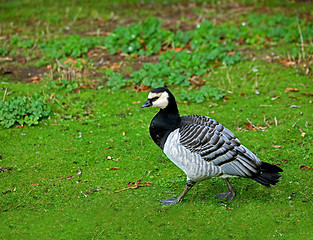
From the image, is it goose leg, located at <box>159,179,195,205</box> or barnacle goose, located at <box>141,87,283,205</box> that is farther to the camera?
goose leg, located at <box>159,179,195,205</box>

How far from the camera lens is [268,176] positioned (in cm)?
514

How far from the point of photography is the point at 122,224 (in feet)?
16.5

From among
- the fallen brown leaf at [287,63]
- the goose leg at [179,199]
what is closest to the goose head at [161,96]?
the goose leg at [179,199]

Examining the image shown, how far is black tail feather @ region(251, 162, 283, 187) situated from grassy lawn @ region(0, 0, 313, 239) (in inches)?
15.4

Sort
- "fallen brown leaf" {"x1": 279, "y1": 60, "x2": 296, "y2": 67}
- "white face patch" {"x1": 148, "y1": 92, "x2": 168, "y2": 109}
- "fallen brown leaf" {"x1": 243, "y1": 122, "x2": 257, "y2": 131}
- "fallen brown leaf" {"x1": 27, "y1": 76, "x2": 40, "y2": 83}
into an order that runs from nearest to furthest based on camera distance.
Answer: "white face patch" {"x1": 148, "y1": 92, "x2": 168, "y2": 109}
"fallen brown leaf" {"x1": 243, "y1": 122, "x2": 257, "y2": 131}
"fallen brown leaf" {"x1": 27, "y1": 76, "x2": 40, "y2": 83}
"fallen brown leaf" {"x1": 279, "y1": 60, "x2": 296, "y2": 67}

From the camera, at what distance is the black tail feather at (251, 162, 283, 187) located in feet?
16.7

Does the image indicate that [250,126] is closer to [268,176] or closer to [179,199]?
[268,176]

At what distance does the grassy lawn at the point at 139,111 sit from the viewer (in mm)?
5125

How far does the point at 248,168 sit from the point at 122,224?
177 cm

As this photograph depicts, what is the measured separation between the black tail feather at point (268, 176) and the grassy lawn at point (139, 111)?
39cm

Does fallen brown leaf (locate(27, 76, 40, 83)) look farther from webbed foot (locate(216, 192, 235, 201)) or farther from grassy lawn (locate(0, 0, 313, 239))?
webbed foot (locate(216, 192, 235, 201))

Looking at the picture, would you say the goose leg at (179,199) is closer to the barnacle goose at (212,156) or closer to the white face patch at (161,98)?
the barnacle goose at (212,156)

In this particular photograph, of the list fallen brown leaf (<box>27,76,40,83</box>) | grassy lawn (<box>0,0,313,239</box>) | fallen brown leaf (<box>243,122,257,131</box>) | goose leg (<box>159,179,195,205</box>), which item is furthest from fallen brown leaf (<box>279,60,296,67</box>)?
fallen brown leaf (<box>27,76,40,83</box>)

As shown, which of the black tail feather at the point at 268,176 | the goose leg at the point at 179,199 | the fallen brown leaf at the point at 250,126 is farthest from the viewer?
the fallen brown leaf at the point at 250,126
